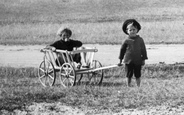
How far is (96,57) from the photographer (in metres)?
13.4

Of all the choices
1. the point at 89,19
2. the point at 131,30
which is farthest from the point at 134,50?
the point at 89,19

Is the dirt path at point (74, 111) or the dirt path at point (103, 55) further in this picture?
the dirt path at point (103, 55)

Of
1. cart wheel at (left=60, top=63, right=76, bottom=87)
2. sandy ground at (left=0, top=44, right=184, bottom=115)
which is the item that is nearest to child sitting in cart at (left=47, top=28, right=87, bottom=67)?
cart wheel at (left=60, top=63, right=76, bottom=87)

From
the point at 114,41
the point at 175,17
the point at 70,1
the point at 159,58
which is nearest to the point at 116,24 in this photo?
the point at 175,17

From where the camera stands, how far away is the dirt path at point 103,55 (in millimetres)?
12344

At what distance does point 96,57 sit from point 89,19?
12.8 m

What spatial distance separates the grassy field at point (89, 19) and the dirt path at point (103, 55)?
6.08ft

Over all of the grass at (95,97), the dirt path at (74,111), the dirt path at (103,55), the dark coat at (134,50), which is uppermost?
the dark coat at (134,50)

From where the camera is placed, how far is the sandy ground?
18.7 feet

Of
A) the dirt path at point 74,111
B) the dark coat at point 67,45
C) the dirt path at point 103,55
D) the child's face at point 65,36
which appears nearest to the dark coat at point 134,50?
the dark coat at point 67,45

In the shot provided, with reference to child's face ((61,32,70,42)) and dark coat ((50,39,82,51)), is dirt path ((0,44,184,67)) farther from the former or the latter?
child's face ((61,32,70,42))

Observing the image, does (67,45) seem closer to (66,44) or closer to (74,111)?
(66,44)

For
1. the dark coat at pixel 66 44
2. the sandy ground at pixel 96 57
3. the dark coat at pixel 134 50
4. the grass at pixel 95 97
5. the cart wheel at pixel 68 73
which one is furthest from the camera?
the dark coat at pixel 66 44

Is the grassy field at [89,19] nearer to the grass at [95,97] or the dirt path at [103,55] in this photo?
the dirt path at [103,55]
